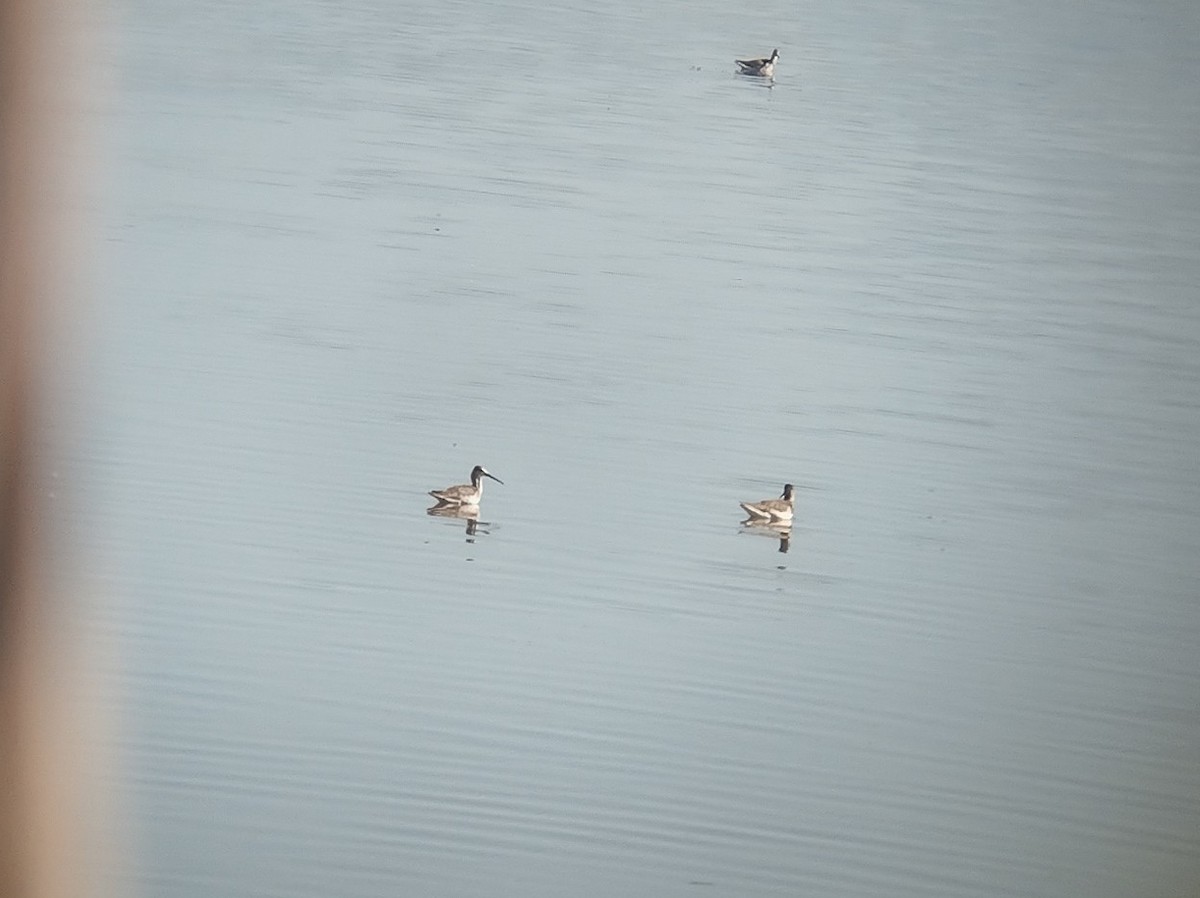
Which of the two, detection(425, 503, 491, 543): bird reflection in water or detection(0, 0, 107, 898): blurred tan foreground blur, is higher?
Answer: detection(425, 503, 491, 543): bird reflection in water

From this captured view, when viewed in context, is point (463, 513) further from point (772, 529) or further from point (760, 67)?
point (760, 67)

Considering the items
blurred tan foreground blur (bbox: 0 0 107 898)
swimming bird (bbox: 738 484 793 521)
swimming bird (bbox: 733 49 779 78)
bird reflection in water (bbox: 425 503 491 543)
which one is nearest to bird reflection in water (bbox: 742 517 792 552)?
swimming bird (bbox: 738 484 793 521)

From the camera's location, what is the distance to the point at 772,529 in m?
7.42

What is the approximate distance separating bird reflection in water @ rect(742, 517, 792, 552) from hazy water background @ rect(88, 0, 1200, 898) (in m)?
0.07

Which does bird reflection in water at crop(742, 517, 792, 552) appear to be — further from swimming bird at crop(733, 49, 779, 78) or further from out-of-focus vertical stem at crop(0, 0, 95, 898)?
swimming bird at crop(733, 49, 779, 78)

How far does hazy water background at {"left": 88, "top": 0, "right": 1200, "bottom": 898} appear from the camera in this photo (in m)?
5.21

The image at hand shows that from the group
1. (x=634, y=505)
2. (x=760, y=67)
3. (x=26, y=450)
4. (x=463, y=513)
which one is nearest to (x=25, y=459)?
(x=26, y=450)

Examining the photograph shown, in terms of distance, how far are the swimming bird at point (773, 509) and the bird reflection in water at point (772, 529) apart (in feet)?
0.05

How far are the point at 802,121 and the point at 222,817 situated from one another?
12.8m

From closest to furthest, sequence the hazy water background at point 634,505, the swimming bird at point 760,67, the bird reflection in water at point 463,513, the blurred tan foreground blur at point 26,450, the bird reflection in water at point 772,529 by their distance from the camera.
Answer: the blurred tan foreground blur at point 26,450
the hazy water background at point 634,505
the bird reflection in water at point 463,513
the bird reflection in water at point 772,529
the swimming bird at point 760,67

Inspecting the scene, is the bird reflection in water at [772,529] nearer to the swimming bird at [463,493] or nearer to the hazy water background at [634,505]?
the hazy water background at [634,505]

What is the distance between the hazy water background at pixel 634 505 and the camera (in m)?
5.21

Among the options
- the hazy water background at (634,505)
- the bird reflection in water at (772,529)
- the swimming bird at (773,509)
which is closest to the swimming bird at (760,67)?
the hazy water background at (634,505)

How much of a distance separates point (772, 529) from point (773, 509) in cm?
8
